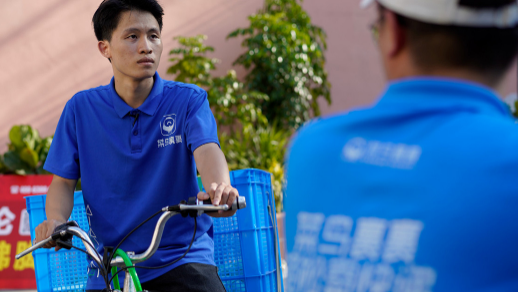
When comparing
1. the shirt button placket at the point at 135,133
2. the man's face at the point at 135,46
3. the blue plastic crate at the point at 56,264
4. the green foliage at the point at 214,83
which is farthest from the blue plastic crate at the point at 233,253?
the green foliage at the point at 214,83

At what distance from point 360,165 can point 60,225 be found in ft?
4.34

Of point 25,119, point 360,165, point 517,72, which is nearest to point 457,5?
point 360,165

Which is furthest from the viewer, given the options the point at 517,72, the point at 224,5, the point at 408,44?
the point at 517,72

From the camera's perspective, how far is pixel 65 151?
220 centimetres

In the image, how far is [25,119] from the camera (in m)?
6.55

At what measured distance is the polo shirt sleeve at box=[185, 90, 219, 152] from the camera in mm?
2036

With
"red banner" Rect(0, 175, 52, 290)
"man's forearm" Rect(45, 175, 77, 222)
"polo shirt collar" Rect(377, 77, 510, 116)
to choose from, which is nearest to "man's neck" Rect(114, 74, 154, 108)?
"man's forearm" Rect(45, 175, 77, 222)

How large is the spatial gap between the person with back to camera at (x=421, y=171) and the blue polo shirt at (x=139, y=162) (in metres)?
1.24

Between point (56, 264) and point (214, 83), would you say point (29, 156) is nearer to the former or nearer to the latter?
point (214, 83)

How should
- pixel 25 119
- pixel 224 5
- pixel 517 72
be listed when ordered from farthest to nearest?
pixel 517 72, pixel 224 5, pixel 25 119

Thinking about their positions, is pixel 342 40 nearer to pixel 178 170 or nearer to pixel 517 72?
pixel 517 72

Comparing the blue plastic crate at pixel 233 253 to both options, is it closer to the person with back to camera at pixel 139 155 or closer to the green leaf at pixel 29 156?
the person with back to camera at pixel 139 155

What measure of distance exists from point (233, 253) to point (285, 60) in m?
4.85

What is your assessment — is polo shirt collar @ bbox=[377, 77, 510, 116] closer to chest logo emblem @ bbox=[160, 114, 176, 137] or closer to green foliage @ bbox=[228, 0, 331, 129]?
chest logo emblem @ bbox=[160, 114, 176, 137]
